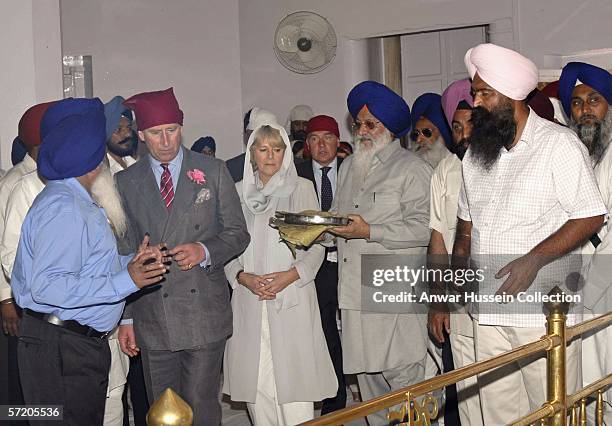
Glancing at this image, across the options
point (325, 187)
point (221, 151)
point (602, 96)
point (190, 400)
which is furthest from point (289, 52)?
point (190, 400)

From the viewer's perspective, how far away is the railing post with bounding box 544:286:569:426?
2936 mm

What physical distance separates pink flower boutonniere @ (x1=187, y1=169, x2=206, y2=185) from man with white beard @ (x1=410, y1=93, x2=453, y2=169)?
5.42 feet

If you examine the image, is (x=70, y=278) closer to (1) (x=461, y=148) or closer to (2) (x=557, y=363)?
(2) (x=557, y=363)

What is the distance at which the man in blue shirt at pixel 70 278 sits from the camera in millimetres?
3334

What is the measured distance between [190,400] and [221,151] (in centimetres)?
656

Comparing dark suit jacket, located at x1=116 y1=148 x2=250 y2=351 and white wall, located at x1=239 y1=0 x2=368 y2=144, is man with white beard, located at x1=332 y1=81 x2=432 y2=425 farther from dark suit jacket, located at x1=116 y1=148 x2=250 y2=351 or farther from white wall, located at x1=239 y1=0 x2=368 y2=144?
white wall, located at x1=239 y1=0 x2=368 y2=144

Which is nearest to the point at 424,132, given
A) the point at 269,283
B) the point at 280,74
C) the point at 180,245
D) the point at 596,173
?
the point at 596,173

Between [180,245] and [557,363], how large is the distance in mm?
1902

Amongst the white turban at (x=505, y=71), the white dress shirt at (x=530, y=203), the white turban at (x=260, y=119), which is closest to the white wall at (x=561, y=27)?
the white turban at (x=260, y=119)

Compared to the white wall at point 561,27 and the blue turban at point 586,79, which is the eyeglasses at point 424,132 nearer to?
the blue turban at point 586,79

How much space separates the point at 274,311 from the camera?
15.3 feet

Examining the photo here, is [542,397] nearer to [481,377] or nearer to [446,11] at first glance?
[481,377]

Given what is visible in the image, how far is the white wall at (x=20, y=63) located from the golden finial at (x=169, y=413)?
475 centimetres

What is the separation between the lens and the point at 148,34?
993 cm
